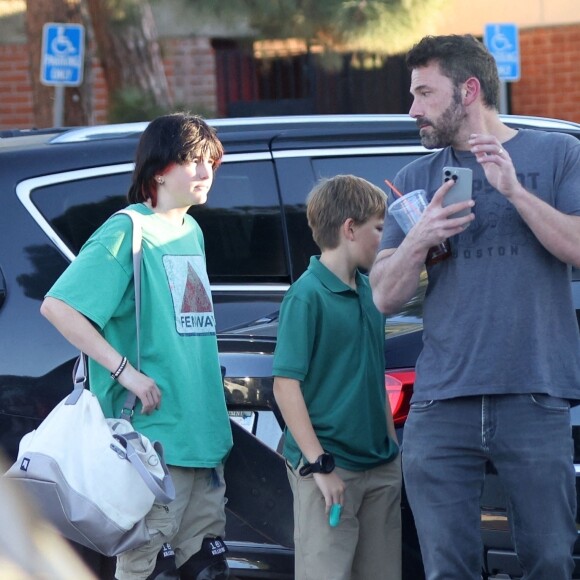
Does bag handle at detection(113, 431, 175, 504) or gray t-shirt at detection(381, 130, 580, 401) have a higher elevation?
gray t-shirt at detection(381, 130, 580, 401)

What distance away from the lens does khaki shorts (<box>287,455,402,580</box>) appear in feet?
11.5

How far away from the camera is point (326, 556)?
11.5ft

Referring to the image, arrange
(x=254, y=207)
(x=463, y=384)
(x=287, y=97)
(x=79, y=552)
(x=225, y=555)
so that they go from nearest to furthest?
(x=463, y=384) < (x=225, y=555) < (x=79, y=552) < (x=254, y=207) < (x=287, y=97)

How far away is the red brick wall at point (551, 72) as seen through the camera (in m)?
13.0

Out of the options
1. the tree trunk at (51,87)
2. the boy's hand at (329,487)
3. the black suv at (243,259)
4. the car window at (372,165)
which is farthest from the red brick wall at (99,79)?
the boy's hand at (329,487)

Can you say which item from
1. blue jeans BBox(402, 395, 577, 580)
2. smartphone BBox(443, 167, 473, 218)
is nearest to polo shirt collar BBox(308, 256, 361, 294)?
blue jeans BBox(402, 395, 577, 580)

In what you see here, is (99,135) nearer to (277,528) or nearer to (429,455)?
(277,528)

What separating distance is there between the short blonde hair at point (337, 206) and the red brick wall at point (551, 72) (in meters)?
9.82

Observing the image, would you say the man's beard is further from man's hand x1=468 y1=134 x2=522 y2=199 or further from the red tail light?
the red tail light

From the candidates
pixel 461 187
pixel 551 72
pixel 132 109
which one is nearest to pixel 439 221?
pixel 461 187

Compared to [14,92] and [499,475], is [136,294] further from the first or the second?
[14,92]

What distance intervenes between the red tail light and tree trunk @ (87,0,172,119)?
5904mm

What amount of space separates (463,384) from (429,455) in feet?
0.69

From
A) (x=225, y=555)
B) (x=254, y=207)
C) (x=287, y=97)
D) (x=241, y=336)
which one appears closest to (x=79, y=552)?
(x=225, y=555)
